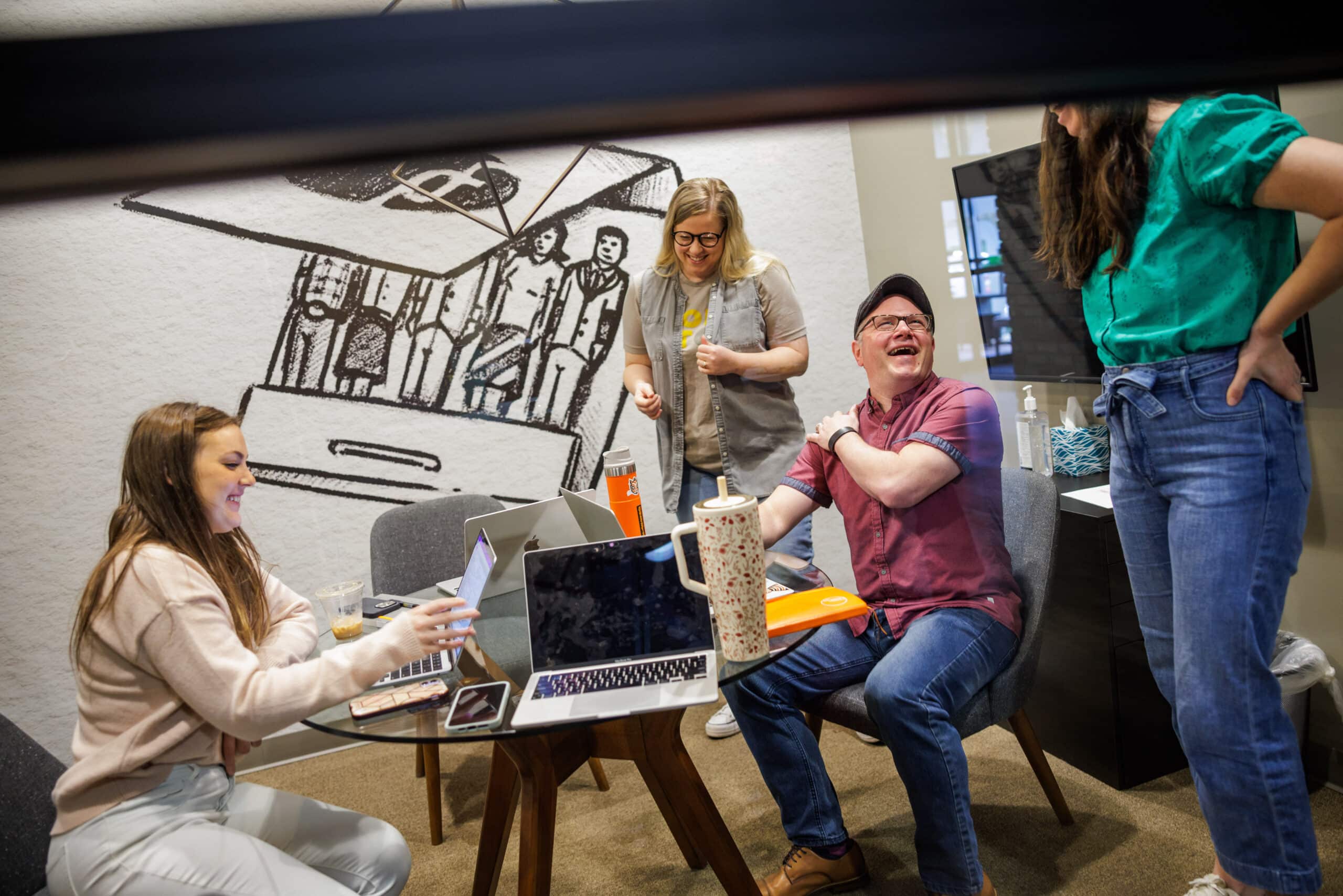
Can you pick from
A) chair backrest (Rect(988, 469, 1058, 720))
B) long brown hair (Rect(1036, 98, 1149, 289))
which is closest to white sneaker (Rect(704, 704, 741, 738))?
chair backrest (Rect(988, 469, 1058, 720))

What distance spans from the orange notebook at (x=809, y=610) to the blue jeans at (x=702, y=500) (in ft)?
2.03

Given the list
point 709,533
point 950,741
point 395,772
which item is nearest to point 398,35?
point 709,533

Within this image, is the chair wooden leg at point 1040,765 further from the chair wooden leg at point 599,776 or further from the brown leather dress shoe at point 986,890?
the chair wooden leg at point 599,776

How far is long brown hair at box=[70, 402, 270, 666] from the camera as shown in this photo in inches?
61.0

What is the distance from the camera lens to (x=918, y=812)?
179cm

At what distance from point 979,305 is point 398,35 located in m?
2.93

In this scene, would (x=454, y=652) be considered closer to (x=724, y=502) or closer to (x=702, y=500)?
(x=724, y=502)

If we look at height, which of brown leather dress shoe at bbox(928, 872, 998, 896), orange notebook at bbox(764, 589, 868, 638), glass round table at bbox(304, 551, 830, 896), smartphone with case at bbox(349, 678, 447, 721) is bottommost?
brown leather dress shoe at bbox(928, 872, 998, 896)

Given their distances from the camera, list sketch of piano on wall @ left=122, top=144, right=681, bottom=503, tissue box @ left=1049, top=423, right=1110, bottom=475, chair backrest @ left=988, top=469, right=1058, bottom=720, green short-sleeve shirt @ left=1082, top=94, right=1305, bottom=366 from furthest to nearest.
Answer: sketch of piano on wall @ left=122, top=144, right=681, bottom=503
tissue box @ left=1049, top=423, right=1110, bottom=475
chair backrest @ left=988, top=469, right=1058, bottom=720
green short-sleeve shirt @ left=1082, top=94, right=1305, bottom=366

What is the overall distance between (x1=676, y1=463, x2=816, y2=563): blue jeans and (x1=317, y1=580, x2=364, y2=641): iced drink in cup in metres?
0.92

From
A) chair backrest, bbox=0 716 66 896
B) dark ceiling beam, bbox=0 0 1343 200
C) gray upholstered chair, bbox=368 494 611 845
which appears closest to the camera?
dark ceiling beam, bbox=0 0 1343 200

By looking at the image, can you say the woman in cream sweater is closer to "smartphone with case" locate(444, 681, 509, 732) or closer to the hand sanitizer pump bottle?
"smartphone with case" locate(444, 681, 509, 732)

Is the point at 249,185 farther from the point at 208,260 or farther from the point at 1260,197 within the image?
the point at 208,260

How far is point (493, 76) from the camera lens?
102 mm
